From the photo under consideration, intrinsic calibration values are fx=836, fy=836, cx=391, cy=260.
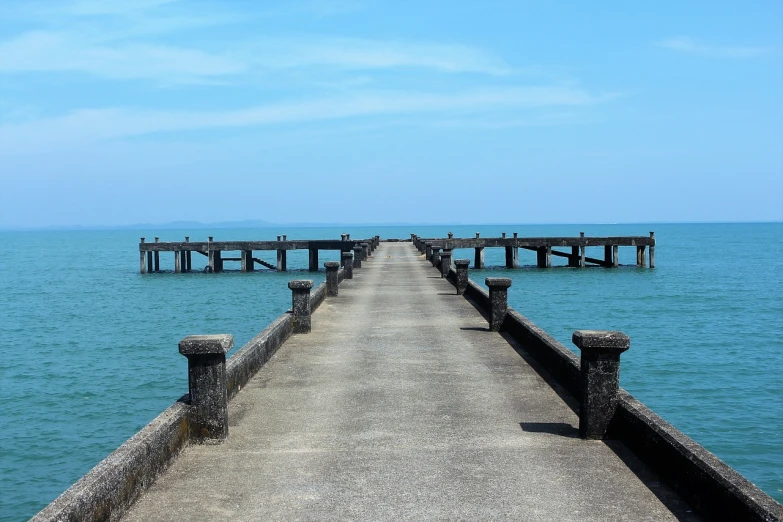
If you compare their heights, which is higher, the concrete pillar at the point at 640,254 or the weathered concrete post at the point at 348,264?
the weathered concrete post at the point at 348,264

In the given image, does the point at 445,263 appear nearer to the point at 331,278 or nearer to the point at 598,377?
the point at 331,278

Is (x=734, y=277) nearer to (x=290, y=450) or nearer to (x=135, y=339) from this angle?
(x=135, y=339)

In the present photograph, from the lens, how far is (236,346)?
1123 inches

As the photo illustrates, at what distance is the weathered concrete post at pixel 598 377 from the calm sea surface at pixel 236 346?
747 centimetres

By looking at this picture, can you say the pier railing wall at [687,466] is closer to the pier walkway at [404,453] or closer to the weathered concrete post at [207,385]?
the pier walkway at [404,453]

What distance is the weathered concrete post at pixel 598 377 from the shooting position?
8453mm

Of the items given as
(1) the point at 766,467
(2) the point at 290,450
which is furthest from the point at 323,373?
(1) the point at 766,467

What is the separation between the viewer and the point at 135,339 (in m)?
33.8

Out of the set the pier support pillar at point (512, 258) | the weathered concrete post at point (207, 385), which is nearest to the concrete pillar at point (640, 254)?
the pier support pillar at point (512, 258)

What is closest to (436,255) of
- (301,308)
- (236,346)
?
(236,346)

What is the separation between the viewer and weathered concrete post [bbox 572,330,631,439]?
27.7ft

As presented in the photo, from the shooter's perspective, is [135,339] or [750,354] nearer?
[750,354]

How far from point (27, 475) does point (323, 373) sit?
6651mm

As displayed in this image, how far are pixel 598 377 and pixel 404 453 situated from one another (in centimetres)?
214
